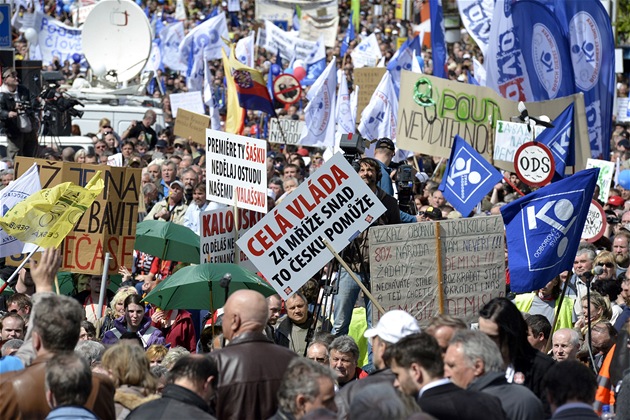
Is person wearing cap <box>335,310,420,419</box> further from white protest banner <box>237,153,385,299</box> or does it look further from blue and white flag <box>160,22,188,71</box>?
blue and white flag <box>160,22,188,71</box>

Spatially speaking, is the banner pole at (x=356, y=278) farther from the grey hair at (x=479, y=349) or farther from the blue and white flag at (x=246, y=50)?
the blue and white flag at (x=246, y=50)

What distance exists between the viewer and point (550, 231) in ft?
29.3

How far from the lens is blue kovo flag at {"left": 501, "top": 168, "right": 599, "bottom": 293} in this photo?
8.95 meters

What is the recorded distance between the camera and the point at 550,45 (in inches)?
661

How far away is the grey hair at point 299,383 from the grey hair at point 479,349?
687 mm

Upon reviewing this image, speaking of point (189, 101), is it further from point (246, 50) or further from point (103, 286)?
point (103, 286)

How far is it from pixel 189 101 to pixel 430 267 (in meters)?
14.1

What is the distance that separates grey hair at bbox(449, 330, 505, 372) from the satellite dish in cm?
1820

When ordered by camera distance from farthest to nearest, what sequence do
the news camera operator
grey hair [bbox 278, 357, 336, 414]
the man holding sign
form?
the news camera operator < the man holding sign < grey hair [bbox 278, 357, 336, 414]

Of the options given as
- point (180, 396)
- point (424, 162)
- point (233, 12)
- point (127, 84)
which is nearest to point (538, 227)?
point (180, 396)

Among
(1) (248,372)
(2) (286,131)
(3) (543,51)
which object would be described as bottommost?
(2) (286,131)

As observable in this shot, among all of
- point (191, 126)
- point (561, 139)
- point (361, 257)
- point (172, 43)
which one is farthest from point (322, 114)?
point (172, 43)

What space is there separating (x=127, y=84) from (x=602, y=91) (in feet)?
31.5

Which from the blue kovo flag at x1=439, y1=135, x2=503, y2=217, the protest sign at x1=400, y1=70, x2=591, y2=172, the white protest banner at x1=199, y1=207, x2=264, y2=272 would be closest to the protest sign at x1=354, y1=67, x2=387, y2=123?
the protest sign at x1=400, y1=70, x2=591, y2=172
